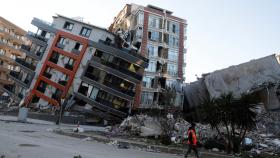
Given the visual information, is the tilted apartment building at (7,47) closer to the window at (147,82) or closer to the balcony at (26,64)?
the balcony at (26,64)

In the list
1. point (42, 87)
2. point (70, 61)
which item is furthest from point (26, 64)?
point (70, 61)

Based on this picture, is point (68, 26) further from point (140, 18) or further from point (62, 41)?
point (140, 18)

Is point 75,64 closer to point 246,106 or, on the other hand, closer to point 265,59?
point 265,59

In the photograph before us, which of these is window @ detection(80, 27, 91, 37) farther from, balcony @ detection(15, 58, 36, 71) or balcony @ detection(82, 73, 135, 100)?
balcony @ detection(15, 58, 36, 71)

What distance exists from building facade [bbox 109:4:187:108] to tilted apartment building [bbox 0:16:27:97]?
3411 centimetres

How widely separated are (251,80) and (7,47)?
63349 mm

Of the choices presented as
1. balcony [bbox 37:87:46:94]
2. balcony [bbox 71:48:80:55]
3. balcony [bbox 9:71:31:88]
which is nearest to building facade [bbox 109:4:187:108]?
balcony [bbox 71:48:80:55]

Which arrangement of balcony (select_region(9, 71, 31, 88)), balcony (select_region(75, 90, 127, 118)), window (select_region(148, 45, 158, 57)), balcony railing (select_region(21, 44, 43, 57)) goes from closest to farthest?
balcony (select_region(75, 90, 127, 118)), balcony (select_region(9, 71, 31, 88)), balcony railing (select_region(21, 44, 43, 57)), window (select_region(148, 45, 158, 57))

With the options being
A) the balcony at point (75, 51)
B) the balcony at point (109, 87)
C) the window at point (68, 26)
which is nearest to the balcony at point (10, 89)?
the balcony at point (75, 51)

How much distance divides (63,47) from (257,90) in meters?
32.0

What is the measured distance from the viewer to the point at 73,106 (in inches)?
1786

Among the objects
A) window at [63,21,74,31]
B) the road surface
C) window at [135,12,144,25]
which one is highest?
window at [135,12,144,25]

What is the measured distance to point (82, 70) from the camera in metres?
47.0

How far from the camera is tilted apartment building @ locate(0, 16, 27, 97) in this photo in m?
72.9
